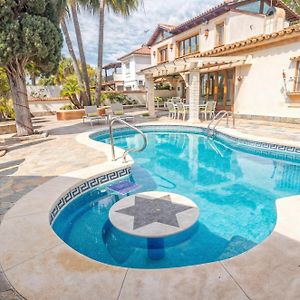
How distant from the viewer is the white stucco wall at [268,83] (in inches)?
Answer: 462

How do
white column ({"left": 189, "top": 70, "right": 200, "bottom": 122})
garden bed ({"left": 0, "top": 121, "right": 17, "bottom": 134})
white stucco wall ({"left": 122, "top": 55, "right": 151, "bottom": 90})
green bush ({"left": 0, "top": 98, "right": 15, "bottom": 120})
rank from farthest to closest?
white stucco wall ({"left": 122, "top": 55, "right": 151, "bottom": 90}) → green bush ({"left": 0, "top": 98, "right": 15, "bottom": 120}) → white column ({"left": 189, "top": 70, "right": 200, "bottom": 122}) → garden bed ({"left": 0, "top": 121, "right": 17, "bottom": 134})

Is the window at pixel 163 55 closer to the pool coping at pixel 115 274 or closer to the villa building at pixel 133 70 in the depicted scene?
the villa building at pixel 133 70

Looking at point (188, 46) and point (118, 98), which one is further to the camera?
point (118, 98)

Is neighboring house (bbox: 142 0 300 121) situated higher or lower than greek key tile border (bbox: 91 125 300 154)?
higher

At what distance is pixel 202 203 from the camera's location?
5.02m

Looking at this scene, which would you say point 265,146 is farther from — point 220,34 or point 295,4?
point 295,4

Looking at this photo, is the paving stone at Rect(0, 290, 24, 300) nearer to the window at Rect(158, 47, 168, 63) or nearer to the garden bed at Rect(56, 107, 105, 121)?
the garden bed at Rect(56, 107, 105, 121)

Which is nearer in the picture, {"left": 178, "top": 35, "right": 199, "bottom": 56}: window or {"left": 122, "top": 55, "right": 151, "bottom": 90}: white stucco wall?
{"left": 178, "top": 35, "right": 199, "bottom": 56}: window

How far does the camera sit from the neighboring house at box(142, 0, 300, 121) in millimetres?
11844

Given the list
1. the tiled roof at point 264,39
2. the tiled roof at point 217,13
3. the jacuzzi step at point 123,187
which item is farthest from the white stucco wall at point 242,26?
the jacuzzi step at point 123,187

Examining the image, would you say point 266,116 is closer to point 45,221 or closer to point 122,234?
point 122,234

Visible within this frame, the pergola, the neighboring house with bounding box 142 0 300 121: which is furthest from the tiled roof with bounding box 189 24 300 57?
the pergola

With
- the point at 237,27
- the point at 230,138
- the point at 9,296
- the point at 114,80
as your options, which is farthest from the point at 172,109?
the point at 114,80

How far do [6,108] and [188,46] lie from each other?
15.9 meters
